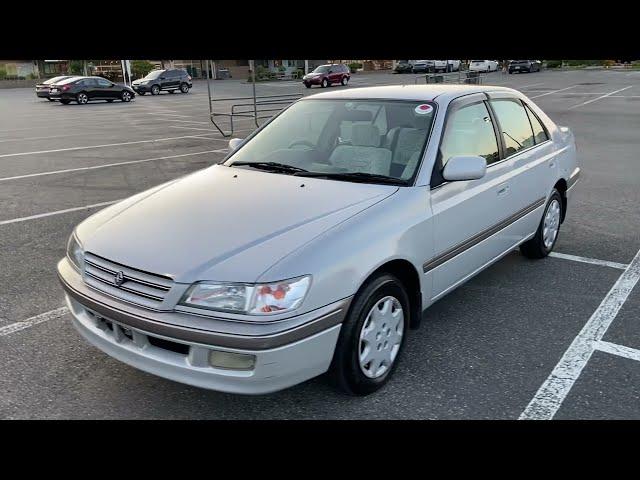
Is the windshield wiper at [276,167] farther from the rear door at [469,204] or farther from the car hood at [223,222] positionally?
the rear door at [469,204]

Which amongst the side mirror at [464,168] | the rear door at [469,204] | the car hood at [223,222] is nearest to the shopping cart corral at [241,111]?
the rear door at [469,204]

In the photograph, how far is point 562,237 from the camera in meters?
5.96

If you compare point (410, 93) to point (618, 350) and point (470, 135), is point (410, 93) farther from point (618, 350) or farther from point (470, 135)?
point (618, 350)

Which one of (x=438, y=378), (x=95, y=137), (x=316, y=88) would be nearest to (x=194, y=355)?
(x=438, y=378)

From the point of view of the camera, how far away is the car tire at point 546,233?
5105 mm

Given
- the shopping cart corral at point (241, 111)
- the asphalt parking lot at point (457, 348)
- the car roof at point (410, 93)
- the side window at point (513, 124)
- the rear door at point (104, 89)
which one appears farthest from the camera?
the rear door at point (104, 89)

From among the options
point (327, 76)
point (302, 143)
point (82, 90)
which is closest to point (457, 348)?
point (302, 143)

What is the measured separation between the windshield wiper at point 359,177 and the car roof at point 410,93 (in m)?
0.79

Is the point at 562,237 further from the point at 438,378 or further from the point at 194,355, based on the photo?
the point at 194,355

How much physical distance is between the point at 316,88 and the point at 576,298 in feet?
116

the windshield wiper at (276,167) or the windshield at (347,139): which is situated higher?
the windshield at (347,139)

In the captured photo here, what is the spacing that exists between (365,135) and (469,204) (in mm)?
857

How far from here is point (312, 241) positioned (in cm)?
281

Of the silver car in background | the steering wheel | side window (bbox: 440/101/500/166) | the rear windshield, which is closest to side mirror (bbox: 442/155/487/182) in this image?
the silver car in background
